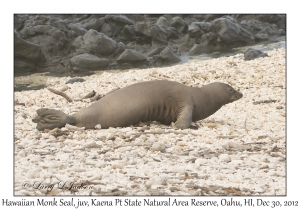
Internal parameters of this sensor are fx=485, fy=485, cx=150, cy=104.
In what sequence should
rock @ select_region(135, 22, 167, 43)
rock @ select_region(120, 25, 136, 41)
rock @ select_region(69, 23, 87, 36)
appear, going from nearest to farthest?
rock @ select_region(69, 23, 87, 36)
rock @ select_region(135, 22, 167, 43)
rock @ select_region(120, 25, 136, 41)

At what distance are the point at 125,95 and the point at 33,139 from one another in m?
1.64

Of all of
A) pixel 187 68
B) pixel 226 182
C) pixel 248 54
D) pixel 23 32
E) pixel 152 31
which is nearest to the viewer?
pixel 226 182

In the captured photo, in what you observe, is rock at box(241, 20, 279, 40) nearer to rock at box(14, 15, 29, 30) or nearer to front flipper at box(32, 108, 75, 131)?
rock at box(14, 15, 29, 30)

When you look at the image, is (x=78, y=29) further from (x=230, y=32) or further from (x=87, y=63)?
(x=230, y=32)

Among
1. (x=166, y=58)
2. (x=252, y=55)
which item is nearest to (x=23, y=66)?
(x=166, y=58)

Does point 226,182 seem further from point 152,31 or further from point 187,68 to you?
point 152,31

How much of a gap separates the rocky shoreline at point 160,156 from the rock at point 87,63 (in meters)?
9.57

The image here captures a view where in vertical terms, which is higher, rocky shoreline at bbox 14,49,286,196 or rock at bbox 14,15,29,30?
rock at bbox 14,15,29,30

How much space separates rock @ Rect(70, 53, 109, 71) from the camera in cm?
1870

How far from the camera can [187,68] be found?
13508 mm

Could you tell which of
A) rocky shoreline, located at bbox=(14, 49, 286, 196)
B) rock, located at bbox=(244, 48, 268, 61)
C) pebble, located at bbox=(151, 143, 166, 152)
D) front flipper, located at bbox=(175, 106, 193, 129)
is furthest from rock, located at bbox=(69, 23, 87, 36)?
pebble, located at bbox=(151, 143, 166, 152)

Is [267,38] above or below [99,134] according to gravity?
above

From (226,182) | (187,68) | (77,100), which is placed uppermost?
(187,68)

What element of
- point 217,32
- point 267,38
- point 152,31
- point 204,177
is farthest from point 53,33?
point 204,177
